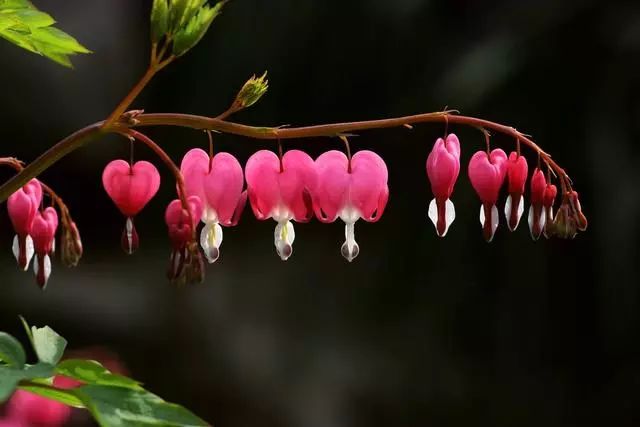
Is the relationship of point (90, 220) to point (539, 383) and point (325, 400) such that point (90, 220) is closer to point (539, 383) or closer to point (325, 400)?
point (325, 400)

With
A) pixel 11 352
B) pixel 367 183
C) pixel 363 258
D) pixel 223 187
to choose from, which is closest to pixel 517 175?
pixel 367 183

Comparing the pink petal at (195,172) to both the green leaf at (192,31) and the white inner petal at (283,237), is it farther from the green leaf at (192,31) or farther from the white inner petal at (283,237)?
the green leaf at (192,31)

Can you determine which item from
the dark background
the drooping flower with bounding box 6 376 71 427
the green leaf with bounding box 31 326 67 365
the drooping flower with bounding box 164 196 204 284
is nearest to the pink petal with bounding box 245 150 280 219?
the drooping flower with bounding box 164 196 204 284

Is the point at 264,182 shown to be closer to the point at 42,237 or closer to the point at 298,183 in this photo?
the point at 298,183

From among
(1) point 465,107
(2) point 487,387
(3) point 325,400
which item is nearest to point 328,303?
(3) point 325,400

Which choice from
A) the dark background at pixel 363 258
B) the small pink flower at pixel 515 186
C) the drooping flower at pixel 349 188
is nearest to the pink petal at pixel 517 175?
the small pink flower at pixel 515 186
